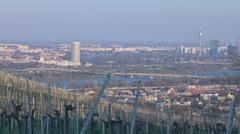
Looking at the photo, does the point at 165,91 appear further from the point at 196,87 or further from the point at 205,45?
the point at 205,45

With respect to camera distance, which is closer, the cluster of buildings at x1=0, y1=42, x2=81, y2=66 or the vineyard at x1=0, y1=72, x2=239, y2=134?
the vineyard at x1=0, y1=72, x2=239, y2=134

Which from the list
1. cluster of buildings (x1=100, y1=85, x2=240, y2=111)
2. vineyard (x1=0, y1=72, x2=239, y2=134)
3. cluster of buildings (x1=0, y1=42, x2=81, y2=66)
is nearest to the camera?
vineyard (x1=0, y1=72, x2=239, y2=134)

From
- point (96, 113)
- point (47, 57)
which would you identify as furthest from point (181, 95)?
point (47, 57)

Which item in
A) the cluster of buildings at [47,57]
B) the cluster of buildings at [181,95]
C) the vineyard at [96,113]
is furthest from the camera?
the cluster of buildings at [47,57]

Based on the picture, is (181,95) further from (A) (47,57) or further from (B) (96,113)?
(A) (47,57)

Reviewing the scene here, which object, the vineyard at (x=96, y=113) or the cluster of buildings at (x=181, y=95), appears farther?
the cluster of buildings at (x=181, y=95)

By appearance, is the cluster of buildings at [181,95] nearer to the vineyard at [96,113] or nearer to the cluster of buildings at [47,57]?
Answer: the vineyard at [96,113]

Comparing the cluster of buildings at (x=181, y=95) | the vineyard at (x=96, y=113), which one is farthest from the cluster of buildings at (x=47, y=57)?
the cluster of buildings at (x=181, y=95)

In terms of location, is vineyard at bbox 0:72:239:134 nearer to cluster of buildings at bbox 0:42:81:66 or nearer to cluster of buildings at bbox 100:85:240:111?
cluster of buildings at bbox 100:85:240:111

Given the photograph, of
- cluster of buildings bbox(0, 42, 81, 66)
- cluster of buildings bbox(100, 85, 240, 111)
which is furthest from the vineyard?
cluster of buildings bbox(0, 42, 81, 66)

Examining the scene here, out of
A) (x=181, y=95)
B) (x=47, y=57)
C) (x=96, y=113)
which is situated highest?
(x=181, y=95)

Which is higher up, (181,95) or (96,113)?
(181,95)
